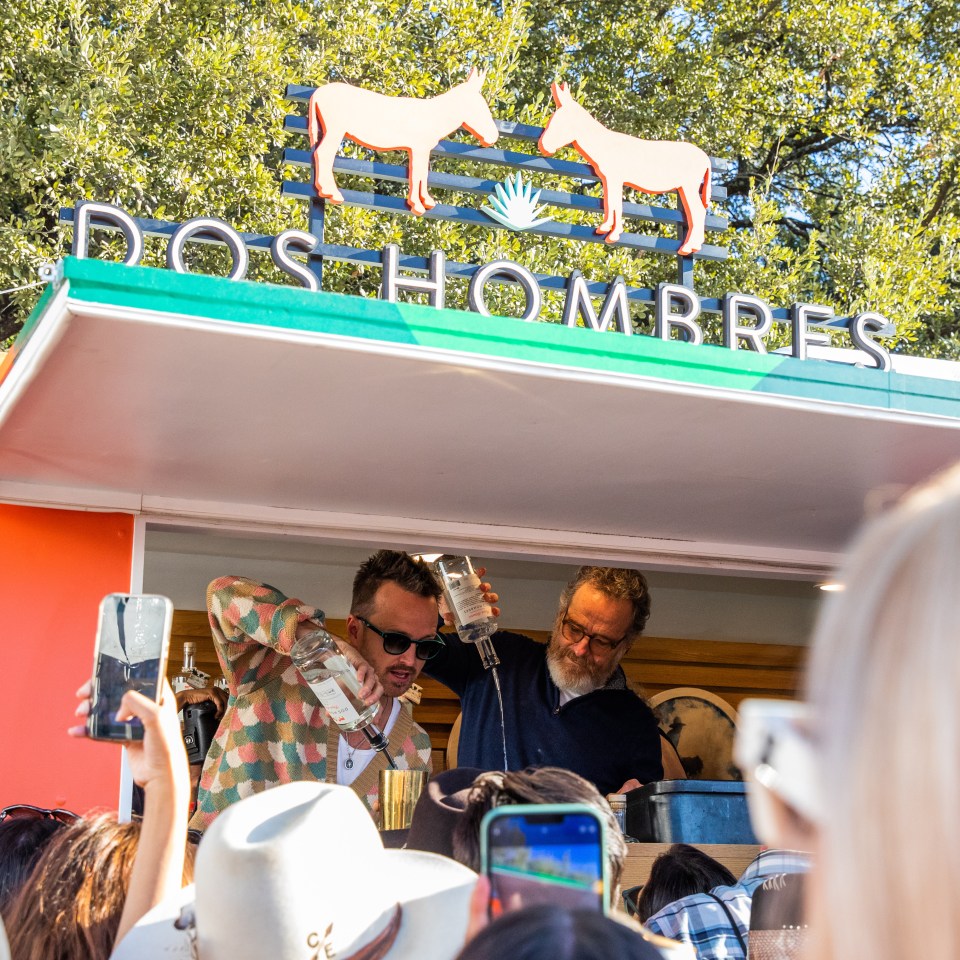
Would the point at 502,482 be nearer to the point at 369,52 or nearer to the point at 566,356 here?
the point at 566,356

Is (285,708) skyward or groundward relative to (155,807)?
skyward

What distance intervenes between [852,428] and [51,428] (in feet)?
6.16

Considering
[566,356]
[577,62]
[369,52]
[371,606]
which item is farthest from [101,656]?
[577,62]

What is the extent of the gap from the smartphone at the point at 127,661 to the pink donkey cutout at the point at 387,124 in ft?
9.60

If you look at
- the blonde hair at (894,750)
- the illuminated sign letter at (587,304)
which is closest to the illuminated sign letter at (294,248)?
the illuminated sign letter at (587,304)

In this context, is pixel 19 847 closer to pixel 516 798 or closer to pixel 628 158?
pixel 516 798

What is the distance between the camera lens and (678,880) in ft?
9.00

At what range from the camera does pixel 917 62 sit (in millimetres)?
13141

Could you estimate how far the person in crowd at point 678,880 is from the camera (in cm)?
273

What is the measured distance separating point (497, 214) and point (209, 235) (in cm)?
222

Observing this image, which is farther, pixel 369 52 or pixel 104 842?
pixel 369 52

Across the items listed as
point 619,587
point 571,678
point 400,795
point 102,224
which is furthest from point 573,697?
point 102,224

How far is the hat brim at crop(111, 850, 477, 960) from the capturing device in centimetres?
167

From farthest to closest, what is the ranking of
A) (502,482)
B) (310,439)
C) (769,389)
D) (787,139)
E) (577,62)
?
(787,139)
(577,62)
(502,482)
(310,439)
(769,389)
